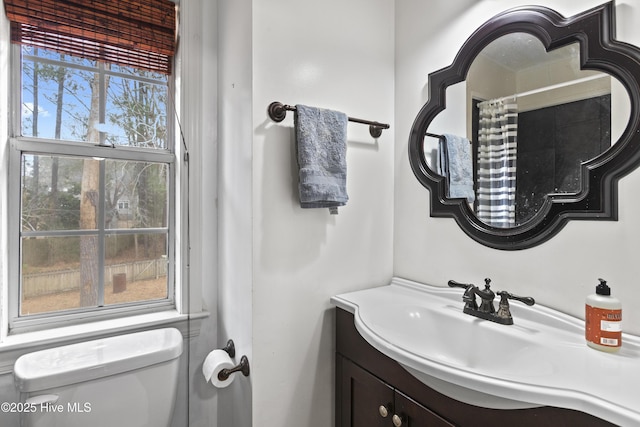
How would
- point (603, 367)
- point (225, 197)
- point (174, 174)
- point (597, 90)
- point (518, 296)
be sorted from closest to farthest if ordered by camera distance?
point (603, 367), point (597, 90), point (518, 296), point (225, 197), point (174, 174)

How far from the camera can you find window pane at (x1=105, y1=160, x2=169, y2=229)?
53.6 inches

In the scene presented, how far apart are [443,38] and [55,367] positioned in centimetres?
179

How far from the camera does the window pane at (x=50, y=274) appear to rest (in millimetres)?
1230

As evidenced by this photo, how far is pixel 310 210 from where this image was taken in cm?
121

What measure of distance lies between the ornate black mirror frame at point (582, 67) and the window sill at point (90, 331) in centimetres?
121

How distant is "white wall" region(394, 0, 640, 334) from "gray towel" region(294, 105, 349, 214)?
14.6 inches

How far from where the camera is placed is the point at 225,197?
1.38 meters

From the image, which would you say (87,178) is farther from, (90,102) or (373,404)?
(373,404)

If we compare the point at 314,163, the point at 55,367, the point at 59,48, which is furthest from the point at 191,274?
the point at 59,48

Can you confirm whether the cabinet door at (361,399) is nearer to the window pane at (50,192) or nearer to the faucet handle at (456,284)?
the faucet handle at (456,284)

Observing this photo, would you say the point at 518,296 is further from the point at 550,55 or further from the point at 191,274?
the point at 191,274

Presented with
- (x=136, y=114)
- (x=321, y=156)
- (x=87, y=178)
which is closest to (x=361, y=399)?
(x=321, y=156)

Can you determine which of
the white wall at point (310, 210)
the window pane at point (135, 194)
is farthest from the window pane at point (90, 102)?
the white wall at point (310, 210)

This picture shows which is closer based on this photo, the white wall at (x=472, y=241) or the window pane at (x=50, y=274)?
the white wall at (x=472, y=241)
